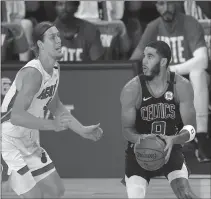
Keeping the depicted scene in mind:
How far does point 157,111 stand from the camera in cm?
717

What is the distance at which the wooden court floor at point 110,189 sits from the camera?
978 cm

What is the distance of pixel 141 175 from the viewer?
7.11 meters

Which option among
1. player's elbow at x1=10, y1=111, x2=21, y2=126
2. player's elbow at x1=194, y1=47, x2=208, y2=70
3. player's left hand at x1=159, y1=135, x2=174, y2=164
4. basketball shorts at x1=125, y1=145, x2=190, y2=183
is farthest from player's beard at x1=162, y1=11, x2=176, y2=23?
player's elbow at x1=10, y1=111, x2=21, y2=126

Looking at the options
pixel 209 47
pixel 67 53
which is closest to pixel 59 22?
pixel 67 53

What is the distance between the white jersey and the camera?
283 inches

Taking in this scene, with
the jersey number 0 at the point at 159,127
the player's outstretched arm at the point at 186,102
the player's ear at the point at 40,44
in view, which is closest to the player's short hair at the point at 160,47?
the player's outstretched arm at the point at 186,102

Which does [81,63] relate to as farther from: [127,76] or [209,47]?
[209,47]

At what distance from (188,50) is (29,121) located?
4623 millimetres

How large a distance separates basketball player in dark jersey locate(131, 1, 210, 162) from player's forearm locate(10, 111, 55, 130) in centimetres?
414

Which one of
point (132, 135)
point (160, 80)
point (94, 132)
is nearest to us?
point (94, 132)

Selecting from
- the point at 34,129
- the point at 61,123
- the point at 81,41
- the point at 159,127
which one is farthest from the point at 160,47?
the point at 81,41

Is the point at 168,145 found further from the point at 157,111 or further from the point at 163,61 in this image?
the point at 163,61

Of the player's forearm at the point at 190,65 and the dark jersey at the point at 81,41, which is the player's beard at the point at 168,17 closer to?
the player's forearm at the point at 190,65

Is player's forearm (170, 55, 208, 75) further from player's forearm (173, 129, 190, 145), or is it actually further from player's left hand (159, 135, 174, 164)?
player's left hand (159, 135, 174, 164)
